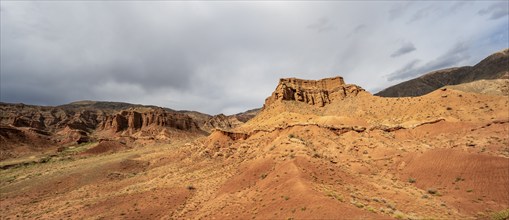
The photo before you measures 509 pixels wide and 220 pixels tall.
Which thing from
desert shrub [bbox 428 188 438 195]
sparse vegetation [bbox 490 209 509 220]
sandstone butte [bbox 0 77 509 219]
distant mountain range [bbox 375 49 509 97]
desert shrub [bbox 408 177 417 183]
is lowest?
sparse vegetation [bbox 490 209 509 220]

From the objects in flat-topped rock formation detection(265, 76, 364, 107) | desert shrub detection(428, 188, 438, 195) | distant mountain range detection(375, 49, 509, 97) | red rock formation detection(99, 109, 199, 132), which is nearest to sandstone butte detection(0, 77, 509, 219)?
desert shrub detection(428, 188, 438, 195)

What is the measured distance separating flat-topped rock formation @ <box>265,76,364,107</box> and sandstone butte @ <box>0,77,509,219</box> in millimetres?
19119

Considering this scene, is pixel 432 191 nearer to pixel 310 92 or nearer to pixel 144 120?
pixel 310 92

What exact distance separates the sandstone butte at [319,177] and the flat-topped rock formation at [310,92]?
19.1m

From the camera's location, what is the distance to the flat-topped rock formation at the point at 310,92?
74500 mm

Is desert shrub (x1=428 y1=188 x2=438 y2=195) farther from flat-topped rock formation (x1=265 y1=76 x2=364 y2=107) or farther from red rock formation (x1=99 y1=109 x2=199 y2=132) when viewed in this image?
red rock formation (x1=99 y1=109 x2=199 y2=132)

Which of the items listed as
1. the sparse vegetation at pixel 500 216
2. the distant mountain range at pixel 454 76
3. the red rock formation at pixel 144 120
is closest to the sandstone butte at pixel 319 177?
the sparse vegetation at pixel 500 216

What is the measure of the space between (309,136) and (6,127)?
85.0m

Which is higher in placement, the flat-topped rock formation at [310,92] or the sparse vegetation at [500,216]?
the flat-topped rock formation at [310,92]

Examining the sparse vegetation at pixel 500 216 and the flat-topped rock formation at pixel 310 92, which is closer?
the sparse vegetation at pixel 500 216

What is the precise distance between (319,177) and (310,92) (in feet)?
182

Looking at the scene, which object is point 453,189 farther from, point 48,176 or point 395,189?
point 48,176

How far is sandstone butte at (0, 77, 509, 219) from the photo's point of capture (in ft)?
65.9

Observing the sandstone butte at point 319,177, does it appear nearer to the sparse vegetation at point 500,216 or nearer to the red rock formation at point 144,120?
the sparse vegetation at point 500,216
